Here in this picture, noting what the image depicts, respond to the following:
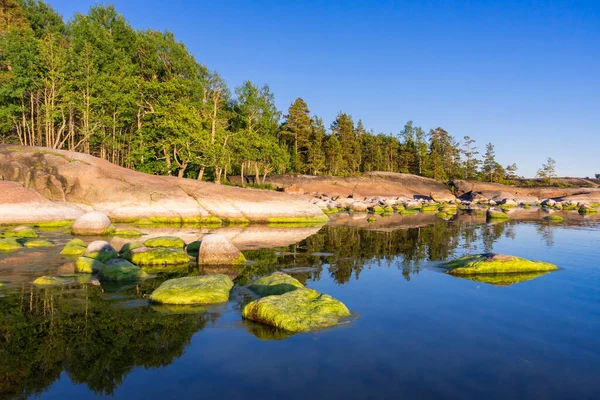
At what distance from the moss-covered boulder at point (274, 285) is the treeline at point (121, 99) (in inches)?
1184

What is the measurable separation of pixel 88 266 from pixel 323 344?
919cm

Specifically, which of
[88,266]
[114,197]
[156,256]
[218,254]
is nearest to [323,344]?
[218,254]

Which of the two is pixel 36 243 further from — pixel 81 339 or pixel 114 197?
pixel 81 339

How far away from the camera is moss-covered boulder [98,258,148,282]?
12.4 meters

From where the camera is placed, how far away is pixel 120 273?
1248cm

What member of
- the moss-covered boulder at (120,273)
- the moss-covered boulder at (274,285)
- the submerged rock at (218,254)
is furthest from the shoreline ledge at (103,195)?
the moss-covered boulder at (274,285)

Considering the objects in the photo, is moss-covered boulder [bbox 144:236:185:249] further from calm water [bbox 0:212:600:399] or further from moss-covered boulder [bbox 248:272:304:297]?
moss-covered boulder [bbox 248:272:304:297]

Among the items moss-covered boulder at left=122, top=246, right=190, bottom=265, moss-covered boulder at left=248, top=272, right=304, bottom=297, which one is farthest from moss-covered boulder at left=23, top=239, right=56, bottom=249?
moss-covered boulder at left=248, top=272, right=304, bottom=297

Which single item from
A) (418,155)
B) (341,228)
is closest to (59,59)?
(341,228)

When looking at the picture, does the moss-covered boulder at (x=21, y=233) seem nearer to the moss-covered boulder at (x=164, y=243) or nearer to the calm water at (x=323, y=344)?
the moss-covered boulder at (x=164, y=243)

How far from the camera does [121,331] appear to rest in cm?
828

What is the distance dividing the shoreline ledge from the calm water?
14.0m

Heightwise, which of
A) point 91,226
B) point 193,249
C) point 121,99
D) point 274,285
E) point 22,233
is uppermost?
point 121,99

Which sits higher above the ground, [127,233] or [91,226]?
[91,226]
